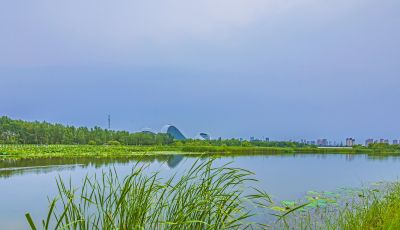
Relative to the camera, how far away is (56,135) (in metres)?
38.8

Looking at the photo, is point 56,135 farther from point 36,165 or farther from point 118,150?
point 36,165

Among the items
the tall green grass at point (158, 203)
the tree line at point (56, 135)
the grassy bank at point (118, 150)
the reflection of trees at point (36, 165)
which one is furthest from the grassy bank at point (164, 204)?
the tree line at point (56, 135)

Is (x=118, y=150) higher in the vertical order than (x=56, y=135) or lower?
lower

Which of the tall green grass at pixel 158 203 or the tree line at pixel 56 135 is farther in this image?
the tree line at pixel 56 135

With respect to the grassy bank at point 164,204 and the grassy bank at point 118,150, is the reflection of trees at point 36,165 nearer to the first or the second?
the grassy bank at point 118,150

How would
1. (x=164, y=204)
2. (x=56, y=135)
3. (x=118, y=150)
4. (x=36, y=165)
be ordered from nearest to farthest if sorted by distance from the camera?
(x=164, y=204) → (x=36, y=165) → (x=118, y=150) → (x=56, y=135)

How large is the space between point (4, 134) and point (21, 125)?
2178 millimetres

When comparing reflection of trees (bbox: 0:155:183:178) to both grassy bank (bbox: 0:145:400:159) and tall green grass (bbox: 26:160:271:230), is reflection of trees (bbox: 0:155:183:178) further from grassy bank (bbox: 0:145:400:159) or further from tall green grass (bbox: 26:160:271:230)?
tall green grass (bbox: 26:160:271:230)

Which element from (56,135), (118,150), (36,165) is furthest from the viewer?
(56,135)

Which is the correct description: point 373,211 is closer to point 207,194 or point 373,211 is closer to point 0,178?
point 207,194

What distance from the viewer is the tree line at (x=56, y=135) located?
35938 millimetres

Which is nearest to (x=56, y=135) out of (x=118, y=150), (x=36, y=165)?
(x=118, y=150)

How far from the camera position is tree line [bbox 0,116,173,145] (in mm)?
35938

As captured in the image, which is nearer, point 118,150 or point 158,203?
point 158,203
